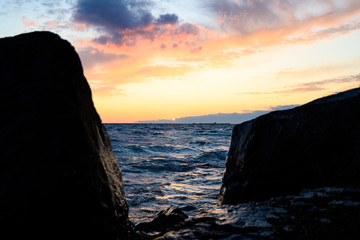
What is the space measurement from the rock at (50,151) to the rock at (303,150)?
240 cm

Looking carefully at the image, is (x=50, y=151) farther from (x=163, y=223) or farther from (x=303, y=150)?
(x=303, y=150)

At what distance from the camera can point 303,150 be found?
397 centimetres

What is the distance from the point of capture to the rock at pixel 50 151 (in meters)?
2.39

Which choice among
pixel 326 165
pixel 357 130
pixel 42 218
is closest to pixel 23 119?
pixel 42 218

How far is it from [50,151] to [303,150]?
11.8 feet

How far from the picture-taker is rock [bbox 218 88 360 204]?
3.77 metres

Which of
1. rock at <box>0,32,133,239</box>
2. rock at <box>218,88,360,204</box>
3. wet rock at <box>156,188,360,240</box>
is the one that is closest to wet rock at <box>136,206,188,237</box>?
wet rock at <box>156,188,360,240</box>

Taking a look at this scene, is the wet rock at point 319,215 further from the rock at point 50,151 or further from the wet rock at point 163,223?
the rock at point 50,151

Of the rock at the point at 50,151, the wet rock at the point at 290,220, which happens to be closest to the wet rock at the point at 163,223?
the wet rock at the point at 290,220

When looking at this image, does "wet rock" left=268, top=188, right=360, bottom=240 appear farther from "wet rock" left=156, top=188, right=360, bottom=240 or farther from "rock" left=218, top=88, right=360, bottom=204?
"rock" left=218, top=88, right=360, bottom=204

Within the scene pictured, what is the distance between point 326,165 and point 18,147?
13.6ft

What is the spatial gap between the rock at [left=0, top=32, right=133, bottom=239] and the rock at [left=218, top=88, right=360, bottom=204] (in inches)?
94.3

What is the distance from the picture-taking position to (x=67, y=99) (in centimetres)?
275

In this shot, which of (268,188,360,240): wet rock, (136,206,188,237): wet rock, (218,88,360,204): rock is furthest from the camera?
(136,206,188,237): wet rock
